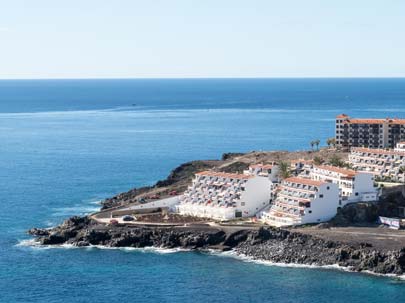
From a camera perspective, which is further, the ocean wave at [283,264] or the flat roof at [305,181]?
the flat roof at [305,181]

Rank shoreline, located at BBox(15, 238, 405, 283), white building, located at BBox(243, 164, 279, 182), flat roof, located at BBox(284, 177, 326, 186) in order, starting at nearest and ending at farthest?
1. shoreline, located at BBox(15, 238, 405, 283)
2. flat roof, located at BBox(284, 177, 326, 186)
3. white building, located at BBox(243, 164, 279, 182)

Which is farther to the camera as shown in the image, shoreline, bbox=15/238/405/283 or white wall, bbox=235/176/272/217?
white wall, bbox=235/176/272/217

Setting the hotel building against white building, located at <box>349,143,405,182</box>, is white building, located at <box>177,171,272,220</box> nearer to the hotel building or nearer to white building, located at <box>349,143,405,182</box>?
white building, located at <box>349,143,405,182</box>

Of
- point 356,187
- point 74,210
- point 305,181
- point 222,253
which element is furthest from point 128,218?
point 356,187

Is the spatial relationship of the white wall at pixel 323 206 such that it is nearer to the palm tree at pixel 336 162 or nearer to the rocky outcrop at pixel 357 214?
the rocky outcrop at pixel 357 214

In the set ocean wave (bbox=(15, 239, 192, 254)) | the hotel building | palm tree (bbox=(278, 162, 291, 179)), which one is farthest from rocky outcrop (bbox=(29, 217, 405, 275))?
the hotel building

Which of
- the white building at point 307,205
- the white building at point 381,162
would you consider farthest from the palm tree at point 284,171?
the white building at point 307,205

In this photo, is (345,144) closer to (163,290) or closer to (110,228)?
(110,228)
